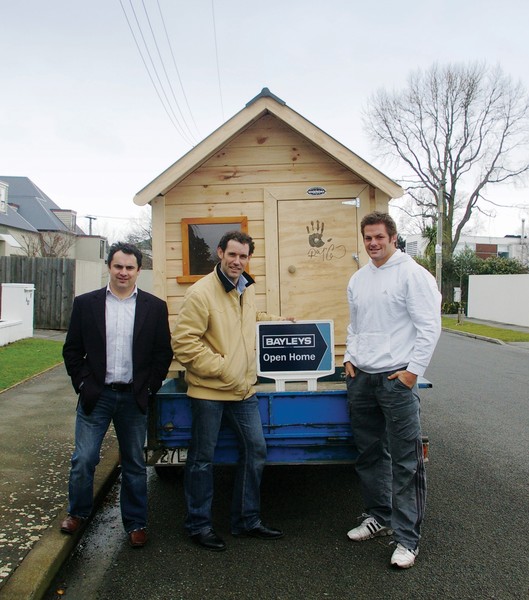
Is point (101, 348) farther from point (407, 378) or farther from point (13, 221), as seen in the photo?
point (13, 221)

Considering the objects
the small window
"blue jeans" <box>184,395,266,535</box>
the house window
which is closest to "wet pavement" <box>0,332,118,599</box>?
"blue jeans" <box>184,395,266,535</box>

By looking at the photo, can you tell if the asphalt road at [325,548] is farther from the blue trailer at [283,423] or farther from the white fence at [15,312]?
the white fence at [15,312]

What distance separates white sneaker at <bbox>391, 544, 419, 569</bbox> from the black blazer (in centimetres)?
184

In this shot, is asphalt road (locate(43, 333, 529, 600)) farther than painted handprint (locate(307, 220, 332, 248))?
No

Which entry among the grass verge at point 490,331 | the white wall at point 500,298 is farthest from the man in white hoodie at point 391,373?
the white wall at point 500,298

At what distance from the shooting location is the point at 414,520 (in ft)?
12.4

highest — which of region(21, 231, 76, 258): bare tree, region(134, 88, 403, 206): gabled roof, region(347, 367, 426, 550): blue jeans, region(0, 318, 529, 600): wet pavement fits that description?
region(21, 231, 76, 258): bare tree

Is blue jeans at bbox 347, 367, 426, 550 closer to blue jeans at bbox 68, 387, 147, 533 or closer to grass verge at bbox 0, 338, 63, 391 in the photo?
blue jeans at bbox 68, 387, 147, 533

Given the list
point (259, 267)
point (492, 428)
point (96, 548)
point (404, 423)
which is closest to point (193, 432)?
point (96, 548)

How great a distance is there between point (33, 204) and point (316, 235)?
139 feet

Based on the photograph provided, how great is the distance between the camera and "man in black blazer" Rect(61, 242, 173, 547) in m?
3.92

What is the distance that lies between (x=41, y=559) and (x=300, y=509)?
6.63 ft

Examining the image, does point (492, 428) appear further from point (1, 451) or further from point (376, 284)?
point (1, 451)

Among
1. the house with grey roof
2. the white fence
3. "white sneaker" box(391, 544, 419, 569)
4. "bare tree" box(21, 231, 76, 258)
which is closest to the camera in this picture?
"white sneaker" box(391, 544, 419, 569)
